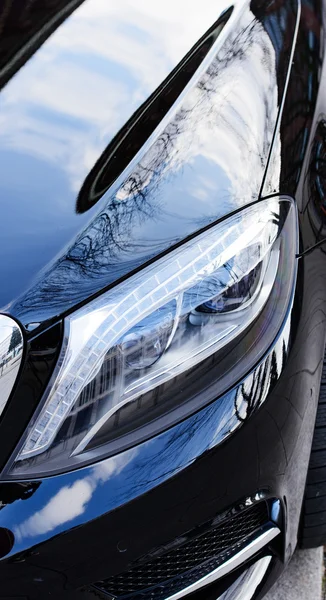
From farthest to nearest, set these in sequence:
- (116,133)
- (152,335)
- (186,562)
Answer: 1. (116,133)
2. (186,562)
3. (152,335)

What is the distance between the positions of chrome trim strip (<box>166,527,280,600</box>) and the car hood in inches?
25.2

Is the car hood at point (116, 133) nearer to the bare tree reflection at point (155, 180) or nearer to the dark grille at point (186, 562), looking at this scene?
the bare tree reflection at point (155, 180)

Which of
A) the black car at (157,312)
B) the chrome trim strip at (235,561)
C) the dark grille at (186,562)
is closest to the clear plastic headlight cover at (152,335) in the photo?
the black car at (157,312)

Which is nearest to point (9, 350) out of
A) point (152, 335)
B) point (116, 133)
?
point (152, 335)

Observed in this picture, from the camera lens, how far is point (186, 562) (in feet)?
4.45

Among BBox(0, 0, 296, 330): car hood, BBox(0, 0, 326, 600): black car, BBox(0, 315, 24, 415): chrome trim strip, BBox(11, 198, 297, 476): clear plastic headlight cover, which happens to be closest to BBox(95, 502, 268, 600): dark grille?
BBox(0, 0, 326, 600): black car

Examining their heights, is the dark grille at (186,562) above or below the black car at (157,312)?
below

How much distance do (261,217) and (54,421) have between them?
1.95ft

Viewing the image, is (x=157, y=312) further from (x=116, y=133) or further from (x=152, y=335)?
(x=116, y=133)

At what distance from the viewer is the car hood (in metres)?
1.23

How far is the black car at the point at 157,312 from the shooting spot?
3.79ft

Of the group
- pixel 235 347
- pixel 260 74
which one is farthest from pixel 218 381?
pixel 260 74

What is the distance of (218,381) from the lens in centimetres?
128

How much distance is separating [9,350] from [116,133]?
0.59 metres
